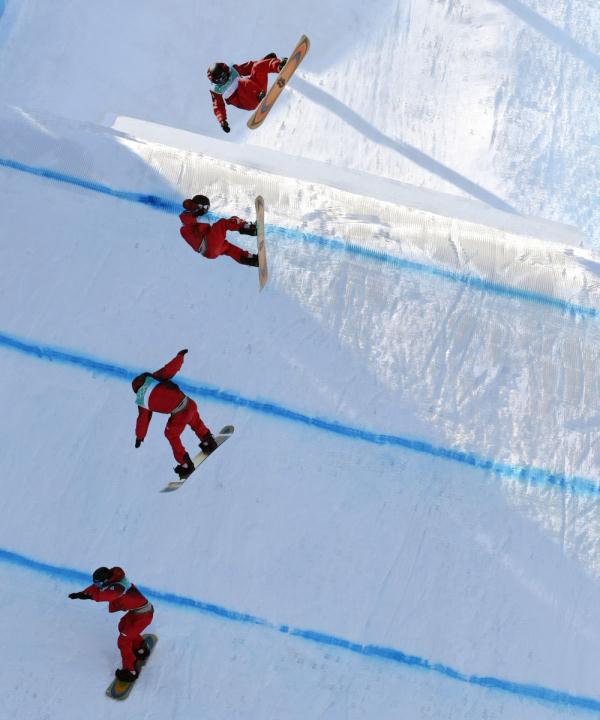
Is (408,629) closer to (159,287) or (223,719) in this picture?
(223,719)

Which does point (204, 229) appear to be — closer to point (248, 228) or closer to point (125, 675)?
point (248, 228)

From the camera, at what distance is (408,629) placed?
5.32 metres

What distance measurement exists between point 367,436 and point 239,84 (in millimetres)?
2312

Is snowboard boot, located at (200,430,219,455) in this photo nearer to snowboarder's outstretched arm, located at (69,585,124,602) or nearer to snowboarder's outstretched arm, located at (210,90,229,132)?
snowboarder's outstretched arm, located at (69,585,124,602)

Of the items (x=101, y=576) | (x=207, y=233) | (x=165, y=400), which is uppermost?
(x=207, y=233)

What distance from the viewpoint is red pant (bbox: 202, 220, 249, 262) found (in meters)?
5.51

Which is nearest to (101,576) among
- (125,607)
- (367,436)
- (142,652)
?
(125,607)

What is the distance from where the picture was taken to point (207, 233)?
5.50 meters

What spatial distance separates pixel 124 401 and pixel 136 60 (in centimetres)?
319

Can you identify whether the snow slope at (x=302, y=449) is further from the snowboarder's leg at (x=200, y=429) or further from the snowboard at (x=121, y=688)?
the snowboarder's leg at (x=200, y=429)

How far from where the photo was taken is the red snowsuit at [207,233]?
5500 millimetres

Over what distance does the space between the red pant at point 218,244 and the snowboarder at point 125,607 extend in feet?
5.99

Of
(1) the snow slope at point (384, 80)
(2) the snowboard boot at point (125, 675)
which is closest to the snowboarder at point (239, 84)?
(1) the snow slope at point (384, 80)

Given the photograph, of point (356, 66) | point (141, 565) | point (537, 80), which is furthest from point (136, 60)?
point (141, 565)
